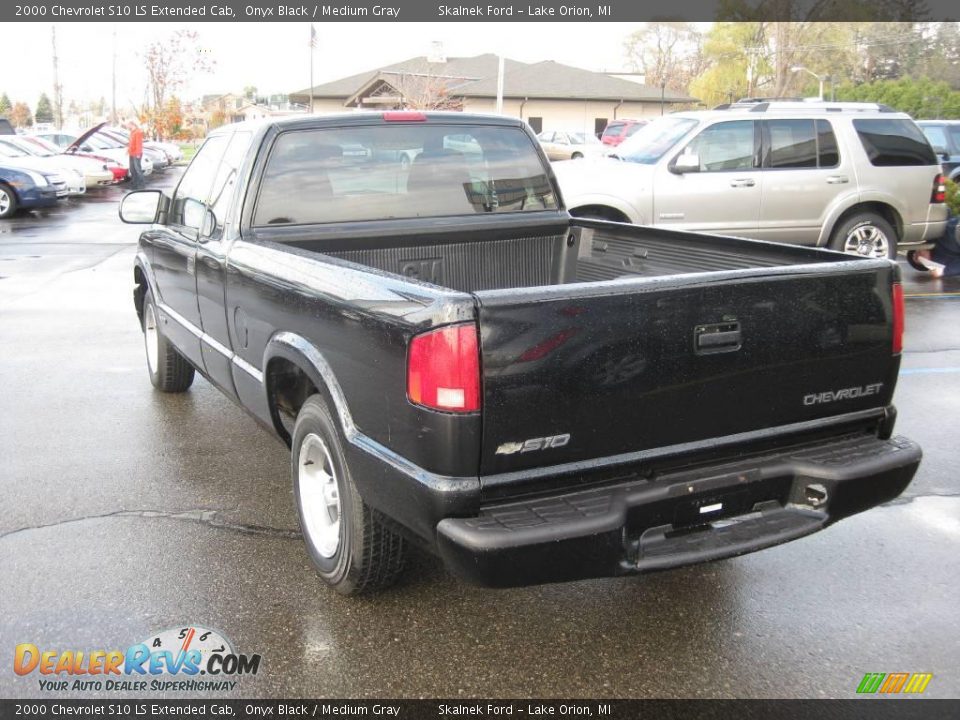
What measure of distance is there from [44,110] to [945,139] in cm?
10828

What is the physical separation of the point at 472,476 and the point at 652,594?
1.28m

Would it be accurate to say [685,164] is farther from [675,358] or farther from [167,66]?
[167,66]

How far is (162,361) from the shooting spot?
6.39m

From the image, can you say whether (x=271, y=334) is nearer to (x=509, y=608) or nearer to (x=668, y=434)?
(x=509, y=608)

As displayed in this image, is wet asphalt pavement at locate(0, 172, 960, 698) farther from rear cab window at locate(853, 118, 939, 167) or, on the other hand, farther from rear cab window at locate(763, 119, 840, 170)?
rear cab window at locate(853, 118, 939, 167)

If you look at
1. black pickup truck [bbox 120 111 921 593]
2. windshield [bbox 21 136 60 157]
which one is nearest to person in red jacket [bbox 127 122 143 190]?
windshield [bbox 21 136 60 157]

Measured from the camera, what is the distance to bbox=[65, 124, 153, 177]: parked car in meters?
29.2

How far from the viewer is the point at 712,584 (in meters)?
3.79

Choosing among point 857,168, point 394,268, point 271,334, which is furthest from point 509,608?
point 857,168

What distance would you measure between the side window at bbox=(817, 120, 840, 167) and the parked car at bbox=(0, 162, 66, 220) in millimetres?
16371

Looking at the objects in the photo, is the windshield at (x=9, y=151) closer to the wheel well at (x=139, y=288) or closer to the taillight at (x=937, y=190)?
the wheel well at (x=139, y=288)

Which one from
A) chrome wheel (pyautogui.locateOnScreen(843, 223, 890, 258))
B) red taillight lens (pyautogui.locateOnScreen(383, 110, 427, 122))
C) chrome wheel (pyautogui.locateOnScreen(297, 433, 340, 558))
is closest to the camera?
chrome wheel (pyautogui.locateOnScreen(297, 433, 340, 558))

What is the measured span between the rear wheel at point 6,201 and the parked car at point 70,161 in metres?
3.70

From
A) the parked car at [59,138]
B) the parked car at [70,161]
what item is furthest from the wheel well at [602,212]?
the parked car at [59,138]
